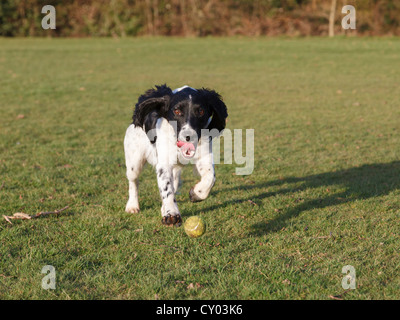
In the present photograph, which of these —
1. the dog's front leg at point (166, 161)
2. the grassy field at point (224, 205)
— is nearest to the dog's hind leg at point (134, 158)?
the grassy field at point (224, 205)

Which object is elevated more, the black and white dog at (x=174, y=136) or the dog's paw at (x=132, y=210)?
the black and white dog at (x=174, y=136)

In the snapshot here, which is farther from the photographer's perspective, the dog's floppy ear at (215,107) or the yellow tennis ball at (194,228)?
the dog's floppy ear at (215,107)

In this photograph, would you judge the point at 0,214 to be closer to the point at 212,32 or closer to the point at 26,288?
the point at 26,288

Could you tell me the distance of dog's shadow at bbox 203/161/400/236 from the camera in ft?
17.7

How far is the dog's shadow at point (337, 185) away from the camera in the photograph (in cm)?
540

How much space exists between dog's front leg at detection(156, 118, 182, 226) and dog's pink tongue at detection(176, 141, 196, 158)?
0.42 feet

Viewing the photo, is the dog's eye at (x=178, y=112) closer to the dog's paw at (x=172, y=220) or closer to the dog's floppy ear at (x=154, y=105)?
the dog's floppy ear at (x=154, y=105)

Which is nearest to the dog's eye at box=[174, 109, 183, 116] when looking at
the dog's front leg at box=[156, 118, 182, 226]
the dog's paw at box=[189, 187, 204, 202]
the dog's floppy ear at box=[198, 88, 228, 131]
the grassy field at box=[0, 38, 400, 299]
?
the dog's front leg at box=[156, 118, 182, 226]

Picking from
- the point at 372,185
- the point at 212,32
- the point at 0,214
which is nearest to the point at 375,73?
the point at 372,185

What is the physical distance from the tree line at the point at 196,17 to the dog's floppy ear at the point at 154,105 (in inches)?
1254

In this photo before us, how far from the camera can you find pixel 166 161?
5121 millimetres

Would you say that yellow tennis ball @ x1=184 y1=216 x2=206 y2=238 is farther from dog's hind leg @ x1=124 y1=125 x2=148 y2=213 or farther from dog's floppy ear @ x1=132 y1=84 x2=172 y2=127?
dog's floppy ear @ x1=132 y1=84 x2=172 y2=127

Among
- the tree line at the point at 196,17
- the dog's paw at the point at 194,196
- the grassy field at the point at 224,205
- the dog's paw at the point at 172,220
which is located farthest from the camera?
the tree line at the point at 196,17

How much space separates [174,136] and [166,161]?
263mm
